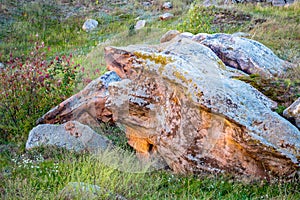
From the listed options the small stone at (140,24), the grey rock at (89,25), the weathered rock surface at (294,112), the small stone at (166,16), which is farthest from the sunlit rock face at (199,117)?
the grey rock at (89,25)

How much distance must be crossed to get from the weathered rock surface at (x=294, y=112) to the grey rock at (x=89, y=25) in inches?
627

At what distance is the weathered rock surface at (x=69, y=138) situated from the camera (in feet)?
21.7

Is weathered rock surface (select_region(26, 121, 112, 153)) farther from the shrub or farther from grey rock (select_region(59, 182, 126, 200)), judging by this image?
grey rock (select_region(59, 182, 126, 200))

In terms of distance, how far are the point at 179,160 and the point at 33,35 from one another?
49.4 feet

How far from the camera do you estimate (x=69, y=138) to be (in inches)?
267

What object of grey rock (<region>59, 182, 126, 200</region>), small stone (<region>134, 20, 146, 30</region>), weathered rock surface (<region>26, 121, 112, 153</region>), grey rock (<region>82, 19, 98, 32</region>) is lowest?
grey rock (<region>82, 19, 98, 32</region>)

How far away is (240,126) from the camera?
5023 mm

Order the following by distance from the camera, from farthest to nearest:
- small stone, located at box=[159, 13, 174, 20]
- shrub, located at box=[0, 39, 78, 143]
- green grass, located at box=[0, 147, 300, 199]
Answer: small stone, located at box=[159, 13, 174, 20] → shrub, located at box=[0, 39, 78, 143] → green grass, located at box=[0, 147, 300, 199]

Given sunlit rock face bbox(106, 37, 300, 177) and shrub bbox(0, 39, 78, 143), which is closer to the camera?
sunlit rock face bbox(106, 37, 300, 177)

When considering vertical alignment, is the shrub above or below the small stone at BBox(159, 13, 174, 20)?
above

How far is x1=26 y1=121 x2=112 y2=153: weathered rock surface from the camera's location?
6.61 meters

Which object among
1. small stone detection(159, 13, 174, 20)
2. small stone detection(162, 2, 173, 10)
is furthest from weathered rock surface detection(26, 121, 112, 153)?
small stone detection(162, 2, 173, 10)

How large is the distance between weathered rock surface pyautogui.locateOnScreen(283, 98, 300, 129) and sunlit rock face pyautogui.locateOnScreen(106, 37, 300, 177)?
0.26m

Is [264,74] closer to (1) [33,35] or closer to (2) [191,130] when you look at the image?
(2) [191,130]
